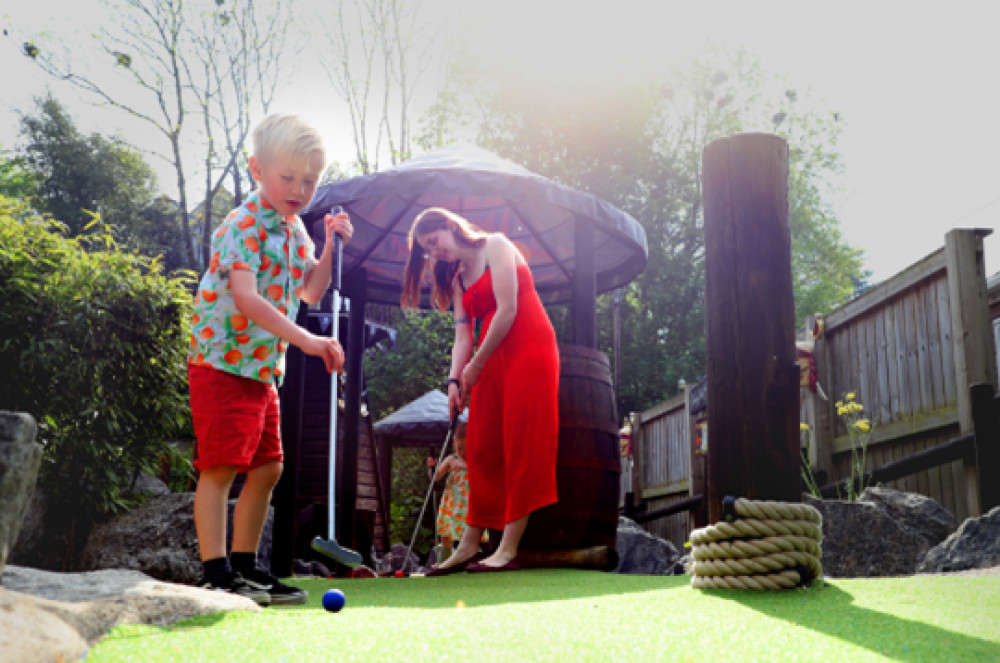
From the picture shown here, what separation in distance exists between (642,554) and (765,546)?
13.6 ft

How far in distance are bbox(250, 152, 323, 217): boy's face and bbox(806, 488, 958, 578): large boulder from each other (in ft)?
11.0

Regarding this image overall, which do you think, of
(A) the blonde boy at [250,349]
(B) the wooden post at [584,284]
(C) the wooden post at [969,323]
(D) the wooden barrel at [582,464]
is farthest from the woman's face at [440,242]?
(C) the wooden post at [969,323]

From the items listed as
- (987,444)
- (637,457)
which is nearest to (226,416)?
(987,444)

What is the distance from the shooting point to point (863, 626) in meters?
A: 1.83

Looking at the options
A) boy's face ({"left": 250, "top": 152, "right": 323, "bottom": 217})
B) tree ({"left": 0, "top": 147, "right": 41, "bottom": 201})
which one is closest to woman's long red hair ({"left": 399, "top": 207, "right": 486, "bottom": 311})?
boy's face ({"left": 250, "top": 152, "right": 323, "bottom": 217})

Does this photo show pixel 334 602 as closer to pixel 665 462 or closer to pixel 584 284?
pixel 584 284

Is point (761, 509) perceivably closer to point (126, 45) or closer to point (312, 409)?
point (312, 409)

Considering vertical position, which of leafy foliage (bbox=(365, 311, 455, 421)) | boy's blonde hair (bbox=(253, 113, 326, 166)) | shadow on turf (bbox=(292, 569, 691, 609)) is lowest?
shadow on turf (bbox=(292, 569, 691, 609))

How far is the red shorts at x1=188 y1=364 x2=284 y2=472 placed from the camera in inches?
94.9

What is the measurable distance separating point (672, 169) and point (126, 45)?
13.7 m

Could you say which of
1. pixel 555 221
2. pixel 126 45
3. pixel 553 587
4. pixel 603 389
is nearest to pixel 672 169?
pixel 126 45

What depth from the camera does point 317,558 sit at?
23.4 feet

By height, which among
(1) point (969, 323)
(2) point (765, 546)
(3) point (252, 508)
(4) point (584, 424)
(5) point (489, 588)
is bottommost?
(5) point (489, 588)

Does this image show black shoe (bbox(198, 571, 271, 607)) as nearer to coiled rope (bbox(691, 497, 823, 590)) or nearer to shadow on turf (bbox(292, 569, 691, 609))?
shadow on turf (bbox(292, 569, 691, 609))
